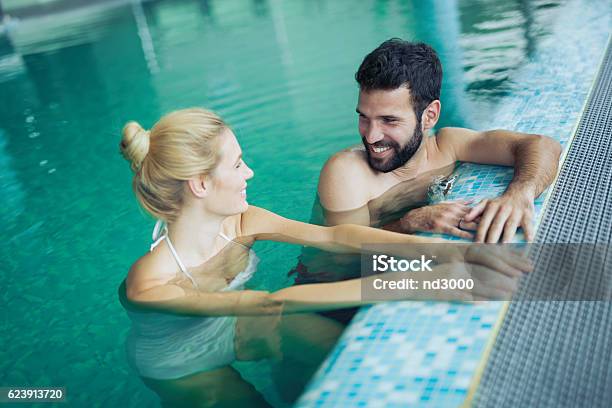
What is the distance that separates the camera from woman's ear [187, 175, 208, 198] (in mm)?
2268

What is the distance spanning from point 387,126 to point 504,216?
829mm

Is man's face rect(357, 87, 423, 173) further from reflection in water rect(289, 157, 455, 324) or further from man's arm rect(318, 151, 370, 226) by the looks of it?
reflection in water rect(289, 157, 455, 324)

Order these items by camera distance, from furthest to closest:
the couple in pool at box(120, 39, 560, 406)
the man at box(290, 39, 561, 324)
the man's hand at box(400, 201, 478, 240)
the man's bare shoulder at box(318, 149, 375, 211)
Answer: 1. the man's bare shoulder at box(318, 149, 375, 211)
2. the man at box(290, 39, 561, 324)
3. the man's hand at box(400, 201, 478, 240)
4. the couple in pool at box(120, 39, 560, 406)

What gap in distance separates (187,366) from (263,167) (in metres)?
2.93

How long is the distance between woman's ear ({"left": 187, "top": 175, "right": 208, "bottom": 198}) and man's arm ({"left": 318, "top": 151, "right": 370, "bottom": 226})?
848mm

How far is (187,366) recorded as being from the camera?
7.43 feet

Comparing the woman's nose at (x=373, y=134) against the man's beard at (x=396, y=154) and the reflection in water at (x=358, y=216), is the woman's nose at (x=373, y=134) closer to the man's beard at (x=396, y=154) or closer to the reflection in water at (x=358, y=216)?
the man's beard at (x=396, y=154)

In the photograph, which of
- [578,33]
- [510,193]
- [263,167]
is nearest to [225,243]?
[510,193]

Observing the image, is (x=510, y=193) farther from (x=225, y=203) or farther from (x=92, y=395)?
(x=92, y=395)

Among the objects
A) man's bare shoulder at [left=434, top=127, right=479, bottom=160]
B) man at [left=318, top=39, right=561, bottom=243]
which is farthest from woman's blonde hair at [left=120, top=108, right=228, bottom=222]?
man's bare shoulder at [left=434, top=127, right=479, bottom=160]

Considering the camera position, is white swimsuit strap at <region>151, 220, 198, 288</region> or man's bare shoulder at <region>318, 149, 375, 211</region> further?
man's bare shoulder at <region>318, 149, 375, 211</region>

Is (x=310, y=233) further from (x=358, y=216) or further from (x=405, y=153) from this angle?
(x=405, y=153)

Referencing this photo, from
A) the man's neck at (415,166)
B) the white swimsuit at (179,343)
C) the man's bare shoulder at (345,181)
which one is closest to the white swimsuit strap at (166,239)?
the white swimsuit at (179,343)

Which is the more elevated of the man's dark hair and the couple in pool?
the man's dark hair
